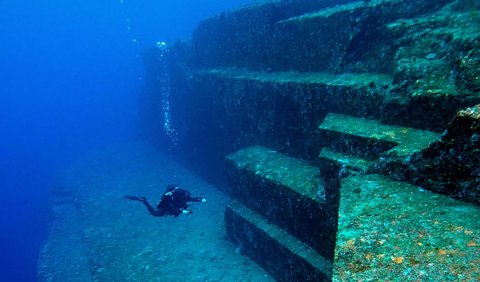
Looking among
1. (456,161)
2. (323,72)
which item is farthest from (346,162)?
(323,72)

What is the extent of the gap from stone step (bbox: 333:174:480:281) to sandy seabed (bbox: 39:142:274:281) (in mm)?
4800

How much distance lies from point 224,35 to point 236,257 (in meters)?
7.69

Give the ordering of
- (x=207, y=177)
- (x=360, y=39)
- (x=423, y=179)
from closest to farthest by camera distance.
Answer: (x=423, y=179) → (x=360, y=39) → (x=207, y=177)

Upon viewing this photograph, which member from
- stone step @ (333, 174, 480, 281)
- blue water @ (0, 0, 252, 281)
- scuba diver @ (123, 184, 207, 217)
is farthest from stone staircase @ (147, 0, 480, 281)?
blue water @ (0, 0, 252, 281)

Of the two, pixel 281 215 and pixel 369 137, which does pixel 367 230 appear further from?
pixel 281 215

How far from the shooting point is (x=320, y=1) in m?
9.70

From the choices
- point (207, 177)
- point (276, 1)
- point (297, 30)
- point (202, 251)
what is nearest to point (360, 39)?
point (297, 30)

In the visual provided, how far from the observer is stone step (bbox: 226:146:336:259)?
18.0 feet

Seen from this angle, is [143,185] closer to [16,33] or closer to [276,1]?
[276,1]

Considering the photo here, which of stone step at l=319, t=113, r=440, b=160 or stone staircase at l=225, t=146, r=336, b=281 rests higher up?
stone step at l=319, t=113, r=440, b=160

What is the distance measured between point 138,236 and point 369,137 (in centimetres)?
849

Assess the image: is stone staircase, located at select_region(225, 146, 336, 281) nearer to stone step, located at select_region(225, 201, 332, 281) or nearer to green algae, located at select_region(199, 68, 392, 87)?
stone step, located at select_region(225, 201, 332, 281)

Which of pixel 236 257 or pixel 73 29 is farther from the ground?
pixel 73 29

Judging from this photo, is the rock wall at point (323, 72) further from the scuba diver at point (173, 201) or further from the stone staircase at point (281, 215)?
the scuba diver at point (173, 201)
